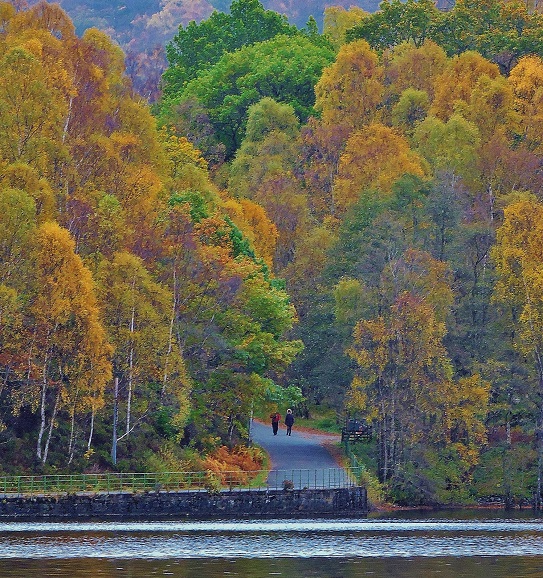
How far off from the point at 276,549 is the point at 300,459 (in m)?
22.4

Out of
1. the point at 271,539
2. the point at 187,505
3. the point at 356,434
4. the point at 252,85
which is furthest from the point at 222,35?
the point at 271,539

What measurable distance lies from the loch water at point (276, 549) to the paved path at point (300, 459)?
4542 millimetres

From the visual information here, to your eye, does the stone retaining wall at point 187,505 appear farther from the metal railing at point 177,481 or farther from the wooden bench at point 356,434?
the wooden bench at point 356,434

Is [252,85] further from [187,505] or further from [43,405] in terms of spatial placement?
[187,505]

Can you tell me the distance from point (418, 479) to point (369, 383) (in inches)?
211

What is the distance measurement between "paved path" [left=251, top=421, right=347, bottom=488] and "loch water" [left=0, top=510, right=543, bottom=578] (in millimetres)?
4542

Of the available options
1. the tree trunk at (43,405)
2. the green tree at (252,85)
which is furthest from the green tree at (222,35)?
the tree trunk at (43,405)

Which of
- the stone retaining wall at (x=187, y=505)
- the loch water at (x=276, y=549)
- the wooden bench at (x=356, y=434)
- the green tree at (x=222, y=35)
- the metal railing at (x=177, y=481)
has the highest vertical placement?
the green tree at (x=222, y=35)

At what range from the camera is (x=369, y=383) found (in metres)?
73.7

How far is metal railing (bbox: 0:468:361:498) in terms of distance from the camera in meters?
61.6

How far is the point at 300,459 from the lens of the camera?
237 feet

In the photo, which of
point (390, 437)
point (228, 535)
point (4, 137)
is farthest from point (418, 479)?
point (4, 137)

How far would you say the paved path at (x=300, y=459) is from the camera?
66812mm

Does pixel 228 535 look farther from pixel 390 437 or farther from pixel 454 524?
pixel 390 437
